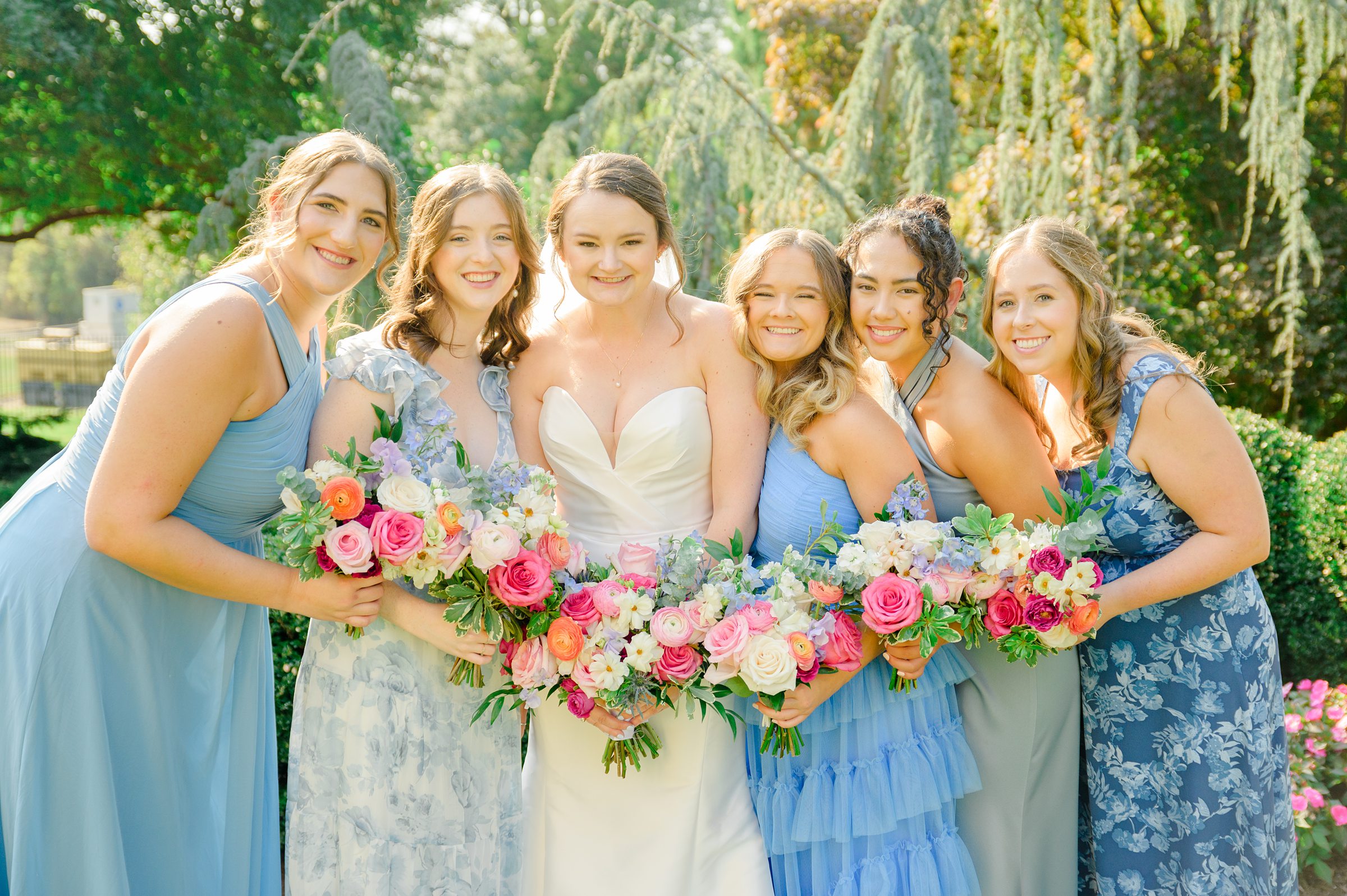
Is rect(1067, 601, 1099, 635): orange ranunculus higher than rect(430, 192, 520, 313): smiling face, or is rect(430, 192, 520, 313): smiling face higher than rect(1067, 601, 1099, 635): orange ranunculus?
rect(430, 192, 520, 313): smiling face

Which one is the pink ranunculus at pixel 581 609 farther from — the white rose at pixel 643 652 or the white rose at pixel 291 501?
the white rose at pixel 291 501

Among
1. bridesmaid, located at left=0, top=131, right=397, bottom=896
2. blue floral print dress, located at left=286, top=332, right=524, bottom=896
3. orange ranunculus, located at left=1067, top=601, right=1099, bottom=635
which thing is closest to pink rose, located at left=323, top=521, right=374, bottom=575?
bridesmaid, located at left=0, top=131, right=397, bottom=896

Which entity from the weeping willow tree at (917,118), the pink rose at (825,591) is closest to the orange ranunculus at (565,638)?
the pink rose at (825,591)

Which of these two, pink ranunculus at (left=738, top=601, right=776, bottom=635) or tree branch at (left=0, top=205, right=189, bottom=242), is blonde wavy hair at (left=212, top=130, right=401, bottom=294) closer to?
pink ranunculus at (left=738, top=601, right=776, bottom=635)

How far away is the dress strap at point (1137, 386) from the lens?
2.90 metres

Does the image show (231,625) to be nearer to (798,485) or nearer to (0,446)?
(798,485)

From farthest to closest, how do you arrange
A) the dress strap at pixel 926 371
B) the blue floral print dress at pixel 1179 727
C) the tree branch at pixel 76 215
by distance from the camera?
the tree branch at pixel 76 215 < the dress strap at pixel 926 371 < the blue floral print dress at pixel 1179 727

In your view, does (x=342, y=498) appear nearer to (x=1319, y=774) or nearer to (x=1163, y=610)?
(x=1163, y=610)

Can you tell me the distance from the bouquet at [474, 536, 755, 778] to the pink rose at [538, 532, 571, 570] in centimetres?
7

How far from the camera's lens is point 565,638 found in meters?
2.59

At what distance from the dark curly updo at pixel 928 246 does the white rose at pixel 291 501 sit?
1871 millimetres

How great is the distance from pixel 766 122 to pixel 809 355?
2.95 meters

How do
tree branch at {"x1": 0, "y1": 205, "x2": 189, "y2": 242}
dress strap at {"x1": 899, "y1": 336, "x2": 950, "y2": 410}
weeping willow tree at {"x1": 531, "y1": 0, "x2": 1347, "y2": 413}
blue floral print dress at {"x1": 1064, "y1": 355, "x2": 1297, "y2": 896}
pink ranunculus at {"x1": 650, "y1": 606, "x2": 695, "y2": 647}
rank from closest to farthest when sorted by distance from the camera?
pink ranunculus at {"x1": 650, "y1": 606, "x2": 695, "y2": 647}, blue floral print dress at {"x1": 1064, "y1": 355, "x2": 1297, "y2": 896}, dress strap at {"x1": 899, "y1": 336, "x2": 950, "y2": 410}, weeping willow tree at {"x1": 531, "y1": 0, "x2": 1347, "y2": 413}, tree branch at {"x1": 0, "y1": 205, "x2": 189, "y2": 242}

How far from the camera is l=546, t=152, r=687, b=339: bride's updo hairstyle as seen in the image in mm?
3105
